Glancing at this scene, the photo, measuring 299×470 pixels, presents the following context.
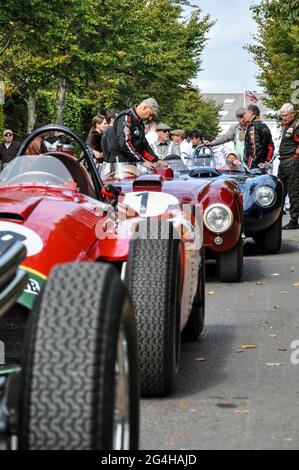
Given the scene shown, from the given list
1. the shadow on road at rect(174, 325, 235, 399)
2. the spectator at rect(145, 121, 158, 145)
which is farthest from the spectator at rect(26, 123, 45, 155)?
the spectator at rect(145, 121, 158, 145)

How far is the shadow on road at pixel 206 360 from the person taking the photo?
21.0 ft

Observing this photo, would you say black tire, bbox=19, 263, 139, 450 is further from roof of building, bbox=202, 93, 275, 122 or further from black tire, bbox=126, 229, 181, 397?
roof of building, bbox=202, 93, 275, 122

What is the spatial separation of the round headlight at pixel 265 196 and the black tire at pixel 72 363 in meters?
10.2

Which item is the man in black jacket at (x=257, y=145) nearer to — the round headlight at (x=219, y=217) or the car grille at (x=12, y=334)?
the round headlight at (x=219, y=217)

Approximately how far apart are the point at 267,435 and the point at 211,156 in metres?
10.6

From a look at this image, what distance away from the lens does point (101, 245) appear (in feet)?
20.6

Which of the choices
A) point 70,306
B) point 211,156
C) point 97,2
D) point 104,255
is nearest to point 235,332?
point 104,255

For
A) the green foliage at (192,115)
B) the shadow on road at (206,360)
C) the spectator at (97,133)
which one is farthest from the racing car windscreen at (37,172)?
the green foliage at (192,115)

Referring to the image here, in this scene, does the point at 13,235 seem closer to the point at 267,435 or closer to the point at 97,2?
the point at 267,435

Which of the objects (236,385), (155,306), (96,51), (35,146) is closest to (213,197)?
(35,146)

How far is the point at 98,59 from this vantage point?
4144 centimetres

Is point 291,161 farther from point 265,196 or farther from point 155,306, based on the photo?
point 155,306

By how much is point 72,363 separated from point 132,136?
1041cm

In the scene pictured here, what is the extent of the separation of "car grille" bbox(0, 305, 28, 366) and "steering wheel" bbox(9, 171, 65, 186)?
1508 mm
